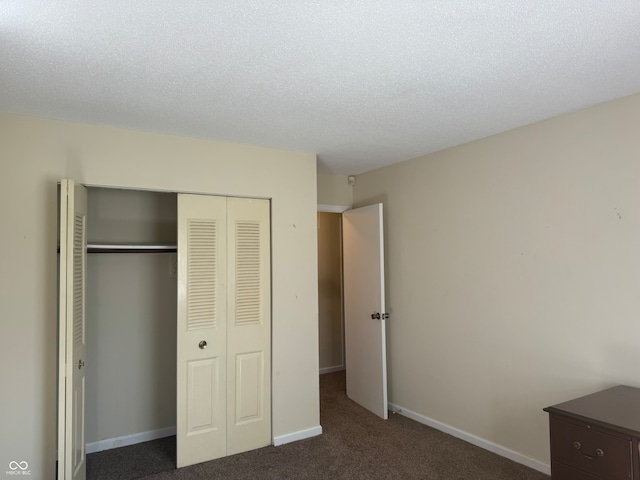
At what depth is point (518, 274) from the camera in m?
3.13

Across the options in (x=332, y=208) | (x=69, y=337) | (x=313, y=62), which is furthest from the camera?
(x=332, y=208)

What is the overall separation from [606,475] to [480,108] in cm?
211

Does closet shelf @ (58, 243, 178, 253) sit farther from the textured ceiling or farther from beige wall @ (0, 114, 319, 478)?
the textured ceiling

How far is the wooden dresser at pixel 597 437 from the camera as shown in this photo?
1.94 metres

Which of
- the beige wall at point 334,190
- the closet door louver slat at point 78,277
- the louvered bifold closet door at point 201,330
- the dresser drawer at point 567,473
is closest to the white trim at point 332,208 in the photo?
the beige wall at point 334,190

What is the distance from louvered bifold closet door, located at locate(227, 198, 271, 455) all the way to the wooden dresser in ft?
7.00

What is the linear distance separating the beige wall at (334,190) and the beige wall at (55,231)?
1.00 metres

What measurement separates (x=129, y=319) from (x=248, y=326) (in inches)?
41.8

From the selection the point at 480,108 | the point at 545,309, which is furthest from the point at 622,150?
the point at 545,309

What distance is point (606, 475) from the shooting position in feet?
6.66

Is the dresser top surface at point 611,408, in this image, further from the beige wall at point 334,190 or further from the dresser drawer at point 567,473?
the beige wall at point 334,190

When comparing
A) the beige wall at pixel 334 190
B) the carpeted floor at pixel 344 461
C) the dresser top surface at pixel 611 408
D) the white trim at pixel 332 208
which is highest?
the beige wall at pixel 334 190

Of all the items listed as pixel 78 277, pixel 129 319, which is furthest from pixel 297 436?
pixel 78 277

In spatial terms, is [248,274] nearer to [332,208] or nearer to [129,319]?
[129,319]
